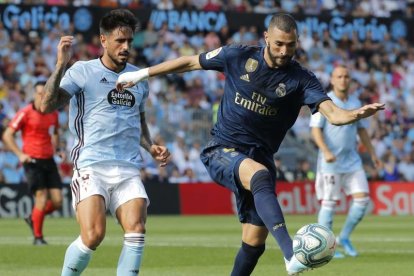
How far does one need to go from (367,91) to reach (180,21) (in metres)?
6.38

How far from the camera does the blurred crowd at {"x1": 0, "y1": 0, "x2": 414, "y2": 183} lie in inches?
1112

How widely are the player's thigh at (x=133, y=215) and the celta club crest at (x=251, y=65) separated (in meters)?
1.45

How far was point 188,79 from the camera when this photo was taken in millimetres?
31438

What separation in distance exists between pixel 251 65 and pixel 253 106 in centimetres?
36

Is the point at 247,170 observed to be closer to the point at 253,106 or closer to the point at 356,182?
the point at 253,106

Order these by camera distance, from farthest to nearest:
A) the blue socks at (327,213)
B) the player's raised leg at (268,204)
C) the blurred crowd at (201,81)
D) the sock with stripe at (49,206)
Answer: the blurred crowd at (201,81), the sock with stripe at (49,206), the blue socks at (327,213), the player's raised leg at (268,204)

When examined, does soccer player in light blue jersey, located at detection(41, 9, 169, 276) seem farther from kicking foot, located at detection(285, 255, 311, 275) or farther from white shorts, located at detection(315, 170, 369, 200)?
white shorts, located at detection(315, 170, 369, 200)

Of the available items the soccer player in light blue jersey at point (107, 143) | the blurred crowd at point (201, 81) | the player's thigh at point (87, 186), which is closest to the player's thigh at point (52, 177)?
the soccer player in light blue jersey at point (107, 143)

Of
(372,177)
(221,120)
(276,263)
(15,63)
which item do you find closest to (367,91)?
(372,177)

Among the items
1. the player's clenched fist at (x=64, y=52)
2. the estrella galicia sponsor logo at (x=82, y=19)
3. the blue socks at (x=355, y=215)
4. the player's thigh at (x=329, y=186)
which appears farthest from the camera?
the estrella galicia sponsor logo at (x=82, y=19)

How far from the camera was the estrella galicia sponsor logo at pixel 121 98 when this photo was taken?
9.23m

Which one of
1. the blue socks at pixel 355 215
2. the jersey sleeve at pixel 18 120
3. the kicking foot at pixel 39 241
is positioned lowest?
the kicking foot at pixel 39 241

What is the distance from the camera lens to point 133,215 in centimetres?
887

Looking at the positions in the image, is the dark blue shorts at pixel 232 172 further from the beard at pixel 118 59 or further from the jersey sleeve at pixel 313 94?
the beard at pixel 118 59
